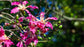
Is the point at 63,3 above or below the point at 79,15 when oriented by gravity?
above

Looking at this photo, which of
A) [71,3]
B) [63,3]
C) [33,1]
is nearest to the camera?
[33,1]

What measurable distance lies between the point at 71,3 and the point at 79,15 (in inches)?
Answer: 11.9

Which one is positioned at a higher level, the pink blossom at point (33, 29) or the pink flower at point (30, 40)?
the pink blossom at point (33, 29)

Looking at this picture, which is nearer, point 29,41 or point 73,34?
point 29,41

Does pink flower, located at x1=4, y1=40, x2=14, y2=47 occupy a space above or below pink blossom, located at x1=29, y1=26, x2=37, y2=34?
below

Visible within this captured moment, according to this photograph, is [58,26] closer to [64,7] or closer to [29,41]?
[29,41]

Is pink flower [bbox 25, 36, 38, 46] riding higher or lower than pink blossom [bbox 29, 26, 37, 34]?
lower

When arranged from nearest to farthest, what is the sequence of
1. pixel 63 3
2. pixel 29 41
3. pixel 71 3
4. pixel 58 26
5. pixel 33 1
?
pixel 29 41 < pixel 58 26 < pixel 33 1 < pixel 63 3 < pixel 71 3

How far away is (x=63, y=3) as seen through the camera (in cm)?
444

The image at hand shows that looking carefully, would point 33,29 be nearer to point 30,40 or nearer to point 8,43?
point 30,40

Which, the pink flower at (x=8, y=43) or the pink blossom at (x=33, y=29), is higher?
the pink blossom at (x=33, y=29)

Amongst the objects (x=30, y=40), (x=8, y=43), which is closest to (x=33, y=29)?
(x=30, y=40)

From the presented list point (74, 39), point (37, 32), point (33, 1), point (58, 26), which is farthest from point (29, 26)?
point (74, 39)

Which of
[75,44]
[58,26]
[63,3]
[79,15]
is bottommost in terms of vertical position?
[75,44]
